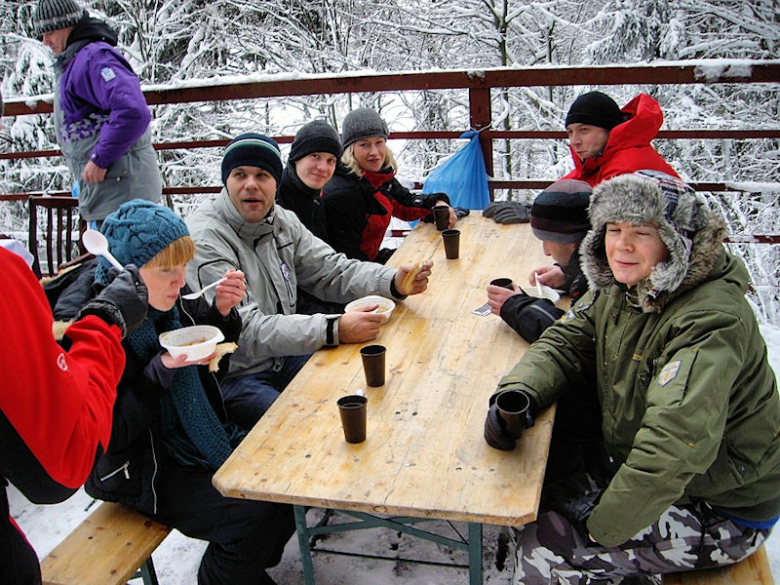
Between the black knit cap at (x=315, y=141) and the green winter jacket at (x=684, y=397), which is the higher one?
the black knit cap at (x=315, y=141)

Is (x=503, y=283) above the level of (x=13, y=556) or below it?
above

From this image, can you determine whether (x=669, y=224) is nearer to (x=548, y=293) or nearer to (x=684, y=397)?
(x=684, y=397)

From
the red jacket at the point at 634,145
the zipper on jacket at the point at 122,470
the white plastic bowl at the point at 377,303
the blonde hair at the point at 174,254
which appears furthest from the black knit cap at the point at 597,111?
the zipper on jacket at the point at 122,470

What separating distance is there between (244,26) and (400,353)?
863 centimetres

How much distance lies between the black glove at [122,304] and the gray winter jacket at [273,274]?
784 millimetres

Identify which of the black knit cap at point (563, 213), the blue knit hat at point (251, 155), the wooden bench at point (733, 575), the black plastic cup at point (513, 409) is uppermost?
the blue knit hat at point (251, 155)

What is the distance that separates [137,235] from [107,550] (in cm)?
90

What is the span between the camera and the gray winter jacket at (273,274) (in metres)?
2.39

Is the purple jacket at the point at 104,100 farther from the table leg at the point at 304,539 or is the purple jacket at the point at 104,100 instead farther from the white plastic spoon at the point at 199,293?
the table leg at the point at 304,539

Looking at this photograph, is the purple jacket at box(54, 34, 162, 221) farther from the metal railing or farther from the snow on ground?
the snow on ground

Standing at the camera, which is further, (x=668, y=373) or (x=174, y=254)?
(x=174, y=254)

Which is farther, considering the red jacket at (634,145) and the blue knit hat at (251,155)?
the red jacket at (634,145)

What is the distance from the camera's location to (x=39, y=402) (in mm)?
1156

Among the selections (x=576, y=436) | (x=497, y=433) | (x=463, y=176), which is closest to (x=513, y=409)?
(x=497, y=433)
